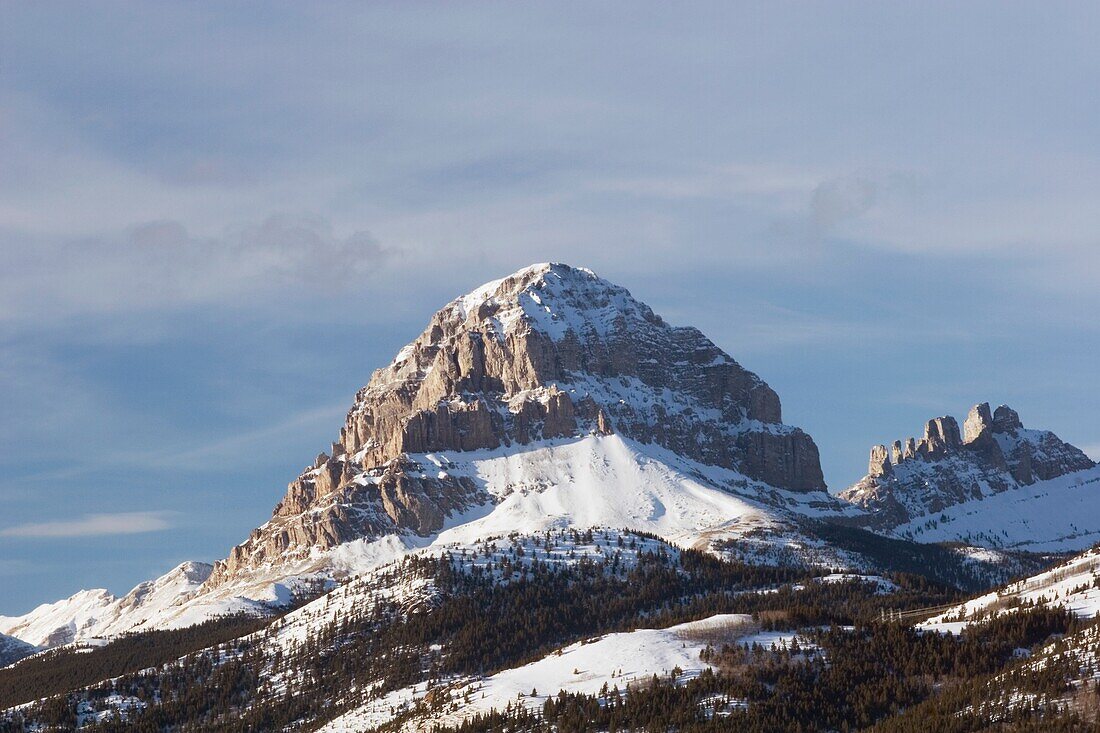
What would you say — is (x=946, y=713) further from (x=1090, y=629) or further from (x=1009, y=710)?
(x=1090, y=629)

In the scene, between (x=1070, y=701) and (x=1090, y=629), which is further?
(x=1090, y=629)

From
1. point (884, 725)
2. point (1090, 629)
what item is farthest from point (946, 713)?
point (1090, 629)

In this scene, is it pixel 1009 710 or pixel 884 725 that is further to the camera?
pixel 884 725

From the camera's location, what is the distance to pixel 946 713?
18688cm

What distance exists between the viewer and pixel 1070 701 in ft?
583

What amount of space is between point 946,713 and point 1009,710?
9650 mm

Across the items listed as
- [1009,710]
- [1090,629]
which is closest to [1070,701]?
[1009,710]

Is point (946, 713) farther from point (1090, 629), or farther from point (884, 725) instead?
point (1090, 629)

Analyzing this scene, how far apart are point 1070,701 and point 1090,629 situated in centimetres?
2161

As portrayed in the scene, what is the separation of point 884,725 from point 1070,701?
2287cm

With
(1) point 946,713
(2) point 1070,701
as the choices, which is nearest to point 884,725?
(1) point 946,713

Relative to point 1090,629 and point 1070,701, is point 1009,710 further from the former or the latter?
point 1090,629

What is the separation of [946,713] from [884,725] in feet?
26.9

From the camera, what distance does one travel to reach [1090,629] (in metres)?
197
